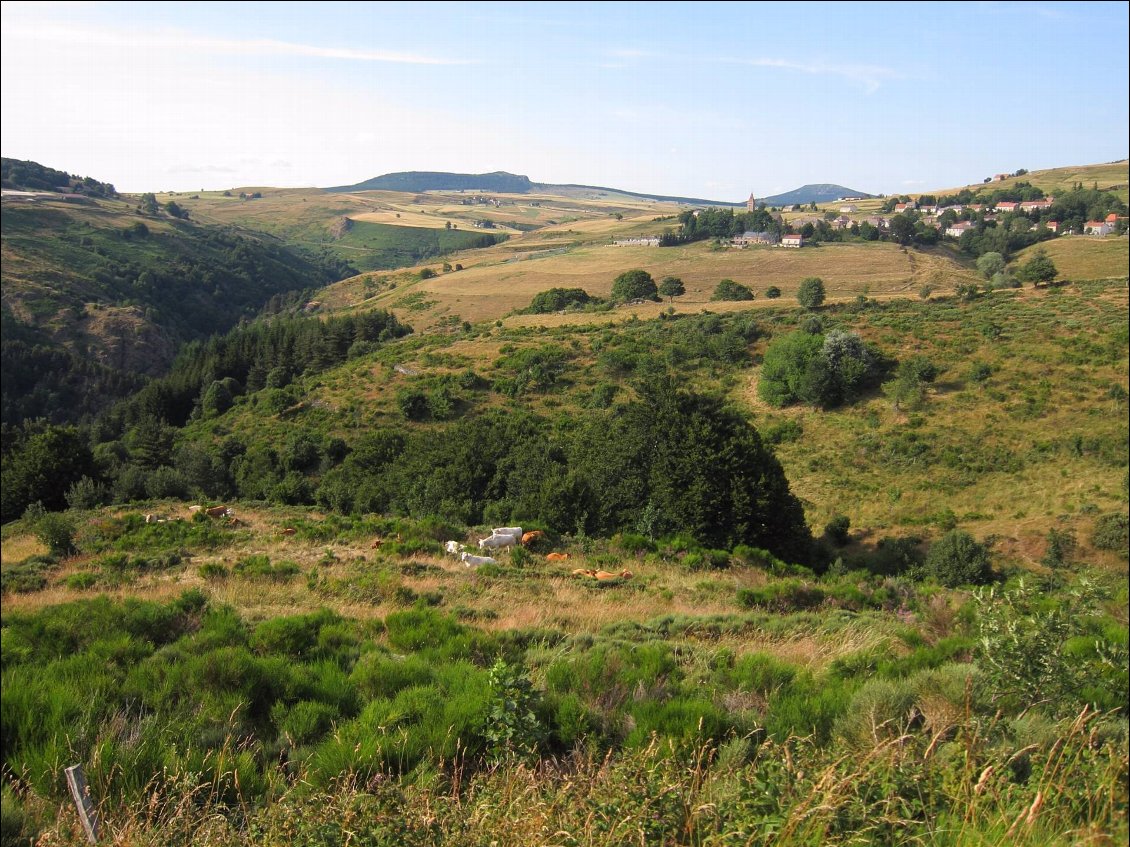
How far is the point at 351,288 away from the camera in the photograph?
102750 mm

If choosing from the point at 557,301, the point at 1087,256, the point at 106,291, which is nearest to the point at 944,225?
the point at 1087,256

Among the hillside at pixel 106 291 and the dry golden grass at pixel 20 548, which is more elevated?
the hillside at pixel 106 291

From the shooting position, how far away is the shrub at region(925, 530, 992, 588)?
55.4ft

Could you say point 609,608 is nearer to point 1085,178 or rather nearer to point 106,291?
point 106,291

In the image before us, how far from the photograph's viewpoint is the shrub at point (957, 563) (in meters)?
16.9

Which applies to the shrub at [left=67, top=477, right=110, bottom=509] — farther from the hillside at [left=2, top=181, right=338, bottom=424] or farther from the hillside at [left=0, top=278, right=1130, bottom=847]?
the hillside at [left=2, top=181, right=338, bottom=424]

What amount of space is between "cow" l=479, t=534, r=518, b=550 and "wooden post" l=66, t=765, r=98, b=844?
32.1 feet

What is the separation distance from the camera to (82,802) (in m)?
2.67

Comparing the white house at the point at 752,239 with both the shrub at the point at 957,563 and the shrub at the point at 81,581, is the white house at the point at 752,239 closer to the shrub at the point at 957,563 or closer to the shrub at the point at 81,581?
the shrub at the point at 957,563

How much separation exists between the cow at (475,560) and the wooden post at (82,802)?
8.52 meters

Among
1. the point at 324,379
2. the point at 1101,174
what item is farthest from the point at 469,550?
the point at 1101,174

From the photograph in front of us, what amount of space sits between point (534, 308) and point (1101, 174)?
96.8 metres

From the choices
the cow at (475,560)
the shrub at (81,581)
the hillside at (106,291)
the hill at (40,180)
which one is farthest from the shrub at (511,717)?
the hill at (40,180)

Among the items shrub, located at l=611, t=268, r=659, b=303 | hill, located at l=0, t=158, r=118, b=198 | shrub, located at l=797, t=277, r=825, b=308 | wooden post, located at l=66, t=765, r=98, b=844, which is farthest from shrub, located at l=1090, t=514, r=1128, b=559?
hill, located at l=0, t=158, r=118, b=198
